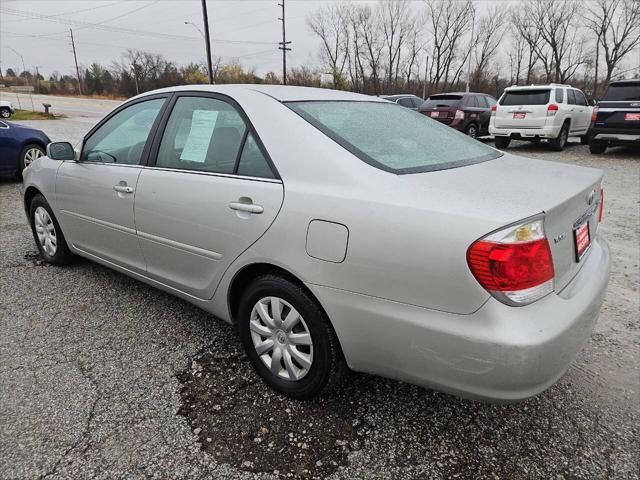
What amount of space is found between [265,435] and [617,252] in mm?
4023

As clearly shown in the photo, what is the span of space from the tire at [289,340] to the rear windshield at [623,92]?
11.0 meters

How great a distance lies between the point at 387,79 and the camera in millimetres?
60062

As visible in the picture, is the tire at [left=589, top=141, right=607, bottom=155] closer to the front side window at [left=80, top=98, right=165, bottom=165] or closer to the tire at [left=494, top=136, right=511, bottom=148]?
the tire at [left=494, top=136, right=511, bottom=148]

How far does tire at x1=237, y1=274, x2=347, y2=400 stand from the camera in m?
2.09

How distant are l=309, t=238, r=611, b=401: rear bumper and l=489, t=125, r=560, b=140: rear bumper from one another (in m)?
10.6

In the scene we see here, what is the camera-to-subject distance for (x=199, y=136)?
2.67 meters

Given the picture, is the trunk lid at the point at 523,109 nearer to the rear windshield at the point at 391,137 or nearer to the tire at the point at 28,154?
the rear windshield at the point at 391,137

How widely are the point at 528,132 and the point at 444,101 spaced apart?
3.03 meters

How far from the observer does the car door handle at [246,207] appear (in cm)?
218

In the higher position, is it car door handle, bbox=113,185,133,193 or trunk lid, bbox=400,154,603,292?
trunk lid, bbox=400,154,603,292

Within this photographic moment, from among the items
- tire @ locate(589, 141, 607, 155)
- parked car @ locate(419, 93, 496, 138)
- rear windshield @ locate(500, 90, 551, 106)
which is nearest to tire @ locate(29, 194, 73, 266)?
Answer: rear windshield @ locate(500, 90, 551, 106)

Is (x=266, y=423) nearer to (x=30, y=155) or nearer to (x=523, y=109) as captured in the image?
(x=30, y=155)

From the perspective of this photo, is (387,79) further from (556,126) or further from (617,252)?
(617,252)

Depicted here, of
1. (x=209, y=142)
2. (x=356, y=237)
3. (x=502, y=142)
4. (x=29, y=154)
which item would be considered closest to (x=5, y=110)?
(x=29, y=154)
